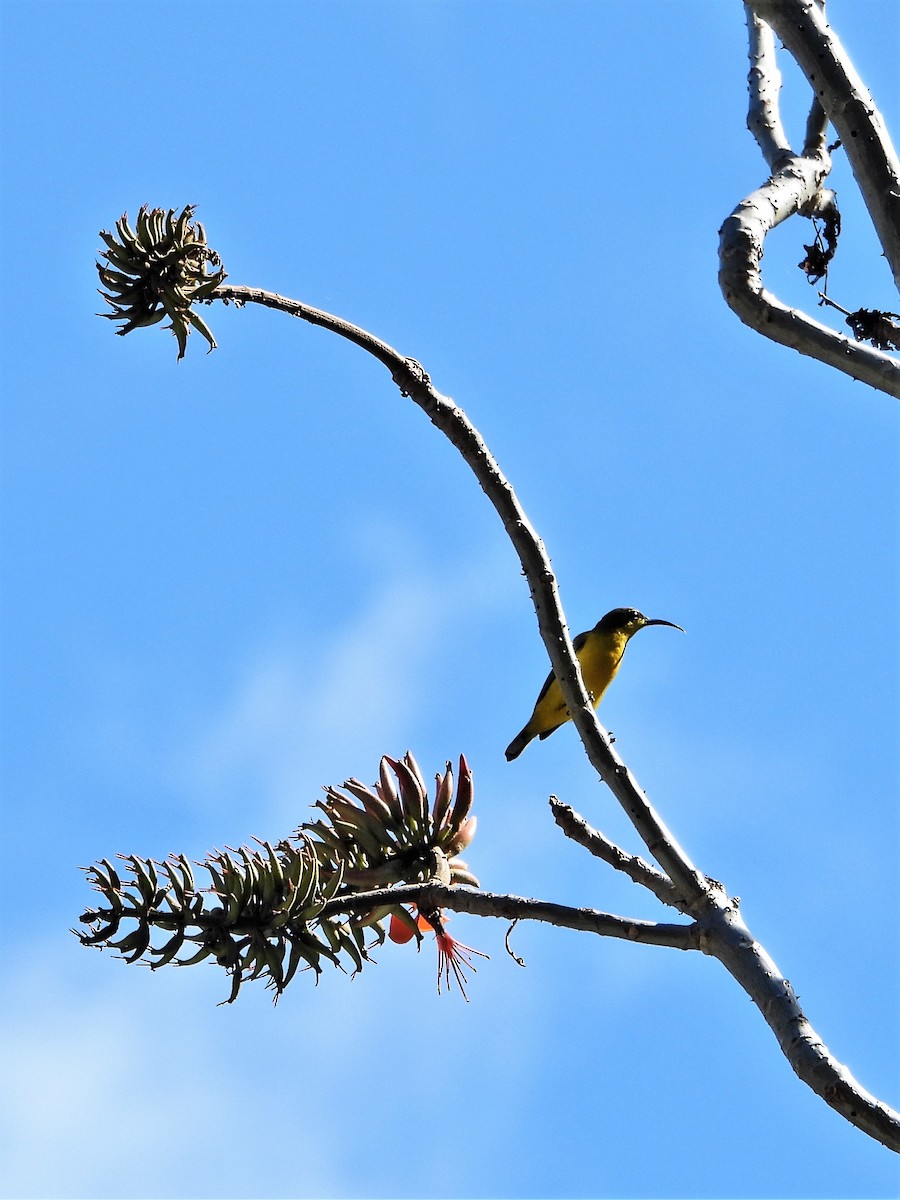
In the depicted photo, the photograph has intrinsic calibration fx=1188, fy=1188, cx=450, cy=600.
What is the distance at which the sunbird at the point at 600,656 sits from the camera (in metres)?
10.7

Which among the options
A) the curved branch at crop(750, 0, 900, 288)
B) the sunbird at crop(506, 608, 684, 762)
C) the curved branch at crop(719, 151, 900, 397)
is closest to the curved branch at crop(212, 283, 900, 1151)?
the curved branch at crop(719, 151, 900, 397)

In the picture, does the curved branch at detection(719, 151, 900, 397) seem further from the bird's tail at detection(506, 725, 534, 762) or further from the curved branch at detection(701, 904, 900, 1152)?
the bird's tail at detection(506, 725, 534, 762)

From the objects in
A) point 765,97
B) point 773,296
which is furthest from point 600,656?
point 773,296

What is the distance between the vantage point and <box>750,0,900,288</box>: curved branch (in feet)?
9.89

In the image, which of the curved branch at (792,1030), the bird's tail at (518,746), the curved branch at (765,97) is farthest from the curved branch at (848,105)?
the bird's tail at (518,746)

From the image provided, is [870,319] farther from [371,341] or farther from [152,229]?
[152,229]

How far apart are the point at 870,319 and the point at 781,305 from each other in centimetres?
54

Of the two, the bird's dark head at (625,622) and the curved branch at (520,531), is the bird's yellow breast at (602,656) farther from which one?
the curved branch at (520,531)

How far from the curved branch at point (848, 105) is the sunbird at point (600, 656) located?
7.42m

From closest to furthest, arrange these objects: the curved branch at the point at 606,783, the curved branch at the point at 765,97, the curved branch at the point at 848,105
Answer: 1. the curved branch at the point at 848,105
2. the curved branch at the point at 606,783
3. the curved branch at the point at 765,97

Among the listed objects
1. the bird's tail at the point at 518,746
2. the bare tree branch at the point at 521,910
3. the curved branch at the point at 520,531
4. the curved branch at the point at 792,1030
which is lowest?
the curved branch at the point at 792,1030

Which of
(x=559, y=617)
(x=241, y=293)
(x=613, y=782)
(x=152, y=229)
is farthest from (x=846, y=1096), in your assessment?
(x=152, y=229)

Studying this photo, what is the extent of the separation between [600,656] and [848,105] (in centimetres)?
778

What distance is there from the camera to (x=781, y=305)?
309cm
